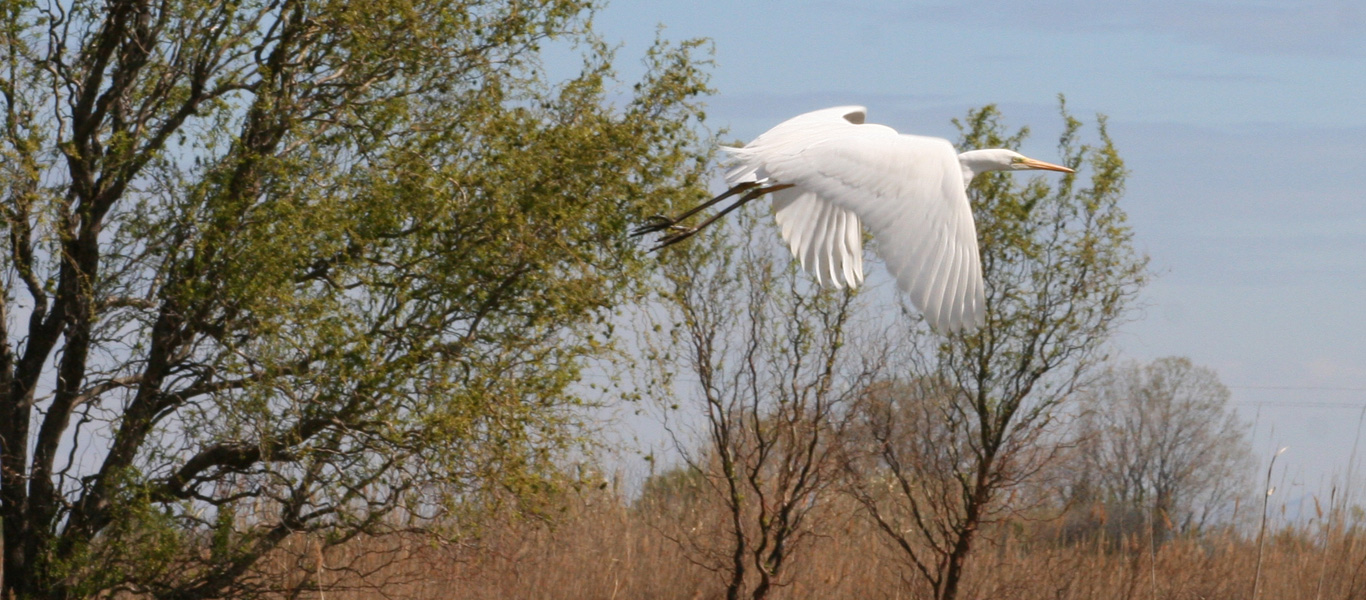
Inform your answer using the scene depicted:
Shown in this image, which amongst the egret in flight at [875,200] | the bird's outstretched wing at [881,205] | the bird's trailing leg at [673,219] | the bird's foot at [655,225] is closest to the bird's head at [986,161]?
the egret in flight at [875,200]

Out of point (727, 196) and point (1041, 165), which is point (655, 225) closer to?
point (727, 196)

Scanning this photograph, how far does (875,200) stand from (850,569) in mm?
3948

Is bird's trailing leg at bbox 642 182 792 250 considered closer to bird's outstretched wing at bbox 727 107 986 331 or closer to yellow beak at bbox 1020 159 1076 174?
bird's outstretched wing at bbox 727 107 986 331

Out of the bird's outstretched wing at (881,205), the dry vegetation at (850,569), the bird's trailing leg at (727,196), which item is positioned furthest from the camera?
the dry vegetation at (850,569)

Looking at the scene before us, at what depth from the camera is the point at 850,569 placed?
7773 millimetres

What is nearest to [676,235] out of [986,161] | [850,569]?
[986,161]

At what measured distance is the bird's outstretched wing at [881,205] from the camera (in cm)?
376

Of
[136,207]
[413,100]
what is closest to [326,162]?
[413,100]

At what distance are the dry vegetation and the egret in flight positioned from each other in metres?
2.07

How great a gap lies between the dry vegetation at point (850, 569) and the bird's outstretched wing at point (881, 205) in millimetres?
2073

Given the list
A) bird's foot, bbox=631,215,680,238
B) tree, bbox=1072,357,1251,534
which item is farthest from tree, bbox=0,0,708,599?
tree, bbox=1072,357,1251,534

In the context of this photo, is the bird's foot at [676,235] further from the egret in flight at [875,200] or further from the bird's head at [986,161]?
the bird's head at [986,161]

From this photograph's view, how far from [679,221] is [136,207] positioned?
Result: 7.26 ft

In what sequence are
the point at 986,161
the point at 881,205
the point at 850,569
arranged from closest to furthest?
Result: the point at 881,205 → the point at 986,161 → the point at 850,569
